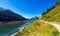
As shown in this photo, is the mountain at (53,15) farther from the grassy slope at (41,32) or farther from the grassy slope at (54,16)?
the grassy slope at (41,32)

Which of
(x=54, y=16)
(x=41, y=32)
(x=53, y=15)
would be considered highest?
(x=53, y=15)

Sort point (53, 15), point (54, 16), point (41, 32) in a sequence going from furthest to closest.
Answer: point (53, 15) < point (54, 16) < point (41, 32)

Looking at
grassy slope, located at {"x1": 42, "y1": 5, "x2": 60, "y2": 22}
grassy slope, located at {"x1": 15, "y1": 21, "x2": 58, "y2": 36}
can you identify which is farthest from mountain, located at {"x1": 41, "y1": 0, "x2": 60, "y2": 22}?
grassy slope, located at {"x1": 15, "y1": 21, "x2": 58, "y2": 36}

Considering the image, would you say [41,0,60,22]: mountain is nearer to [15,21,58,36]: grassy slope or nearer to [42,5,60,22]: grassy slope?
[42,5,60,22]: grassy slope

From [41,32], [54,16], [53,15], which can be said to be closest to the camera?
[41,32]

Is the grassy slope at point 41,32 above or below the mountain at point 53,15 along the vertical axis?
below

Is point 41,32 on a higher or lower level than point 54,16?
lower

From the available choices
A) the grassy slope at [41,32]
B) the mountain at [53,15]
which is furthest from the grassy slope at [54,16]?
the grassy slope at [41,32]

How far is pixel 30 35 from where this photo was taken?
11414 millimetres

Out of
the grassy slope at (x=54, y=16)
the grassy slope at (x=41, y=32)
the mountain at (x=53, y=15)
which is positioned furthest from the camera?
the mountain at (x=53, y=15)

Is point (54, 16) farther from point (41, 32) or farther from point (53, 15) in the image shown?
point (41, 32)

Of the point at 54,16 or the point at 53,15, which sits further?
the point at 53,15

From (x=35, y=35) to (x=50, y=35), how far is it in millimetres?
1979

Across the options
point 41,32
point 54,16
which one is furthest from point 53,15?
point 41,32
